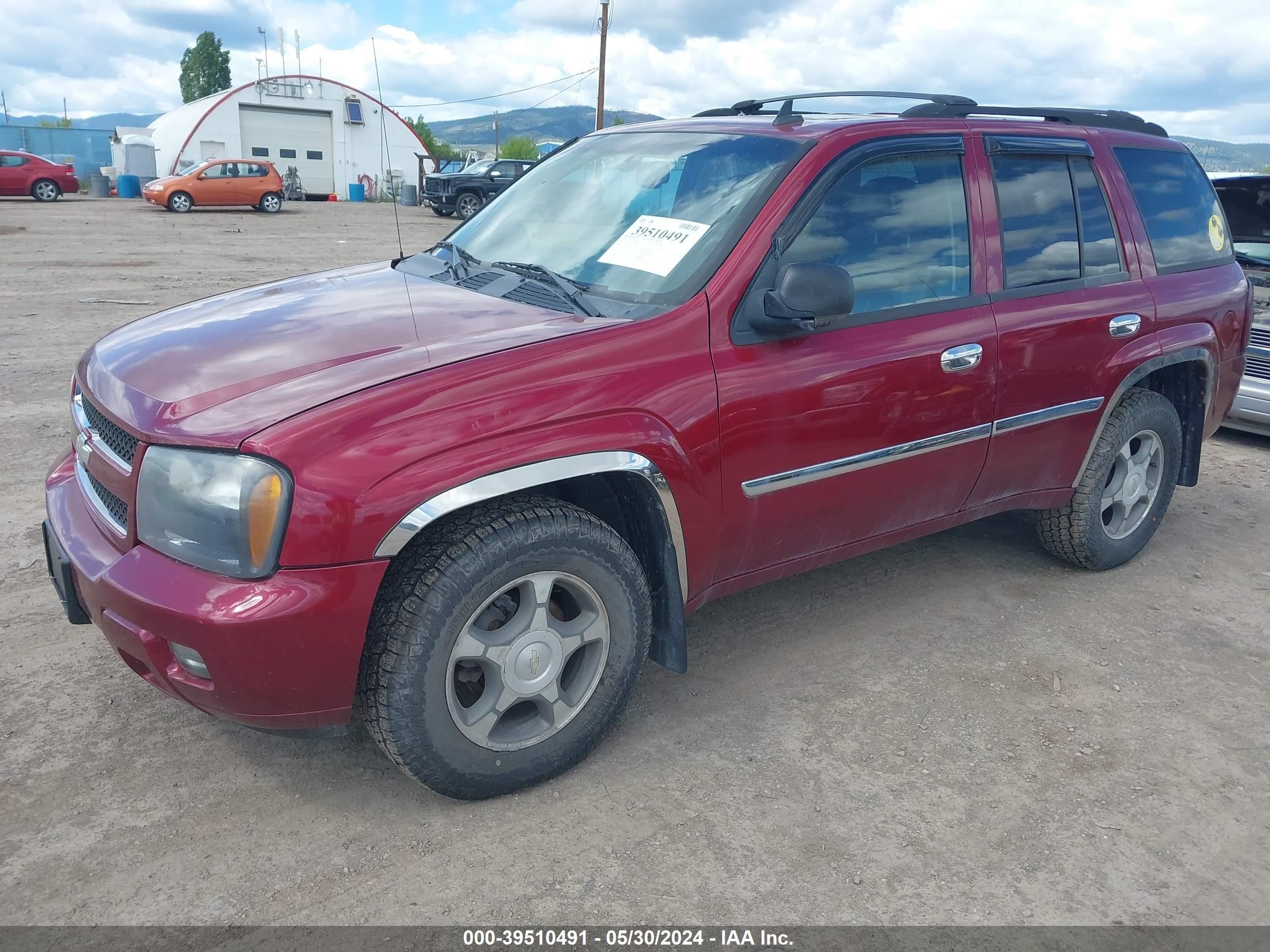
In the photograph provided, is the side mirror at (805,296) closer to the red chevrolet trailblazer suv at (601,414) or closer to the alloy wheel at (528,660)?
the red chevrolet trailblazer suv at (601,414)

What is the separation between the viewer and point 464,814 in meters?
2.69

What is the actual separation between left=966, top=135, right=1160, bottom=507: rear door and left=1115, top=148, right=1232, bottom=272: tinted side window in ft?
0.72

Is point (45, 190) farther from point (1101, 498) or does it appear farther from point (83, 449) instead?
point (1101, 498)

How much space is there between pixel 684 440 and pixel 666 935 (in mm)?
1263

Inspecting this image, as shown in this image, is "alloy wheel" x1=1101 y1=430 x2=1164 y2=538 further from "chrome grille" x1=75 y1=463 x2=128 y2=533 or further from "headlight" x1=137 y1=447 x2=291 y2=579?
"chrome grille" x1=75 y1=463 x2=128 y2=533

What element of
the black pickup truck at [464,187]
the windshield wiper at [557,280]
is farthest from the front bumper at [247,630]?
the black pickup truck at [464,187]

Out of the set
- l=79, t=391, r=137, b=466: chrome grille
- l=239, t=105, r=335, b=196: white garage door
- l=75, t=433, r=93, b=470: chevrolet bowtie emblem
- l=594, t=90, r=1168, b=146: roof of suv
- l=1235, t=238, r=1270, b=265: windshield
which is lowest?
l=75, t=433, r=93, b=470: chevrolet bowtie emblem

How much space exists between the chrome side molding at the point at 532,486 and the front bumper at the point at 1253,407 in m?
5.26

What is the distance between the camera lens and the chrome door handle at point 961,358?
3.37 m

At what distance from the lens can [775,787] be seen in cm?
285

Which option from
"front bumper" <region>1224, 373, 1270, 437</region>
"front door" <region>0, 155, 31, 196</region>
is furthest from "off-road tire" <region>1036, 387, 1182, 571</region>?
"front door" <region>0, 155, 31, 196</region>

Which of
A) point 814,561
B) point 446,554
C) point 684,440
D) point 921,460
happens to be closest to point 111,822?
point 446,554

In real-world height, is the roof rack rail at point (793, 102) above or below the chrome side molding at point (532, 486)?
above

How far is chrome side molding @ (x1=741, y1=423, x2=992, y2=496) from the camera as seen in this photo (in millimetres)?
3025
